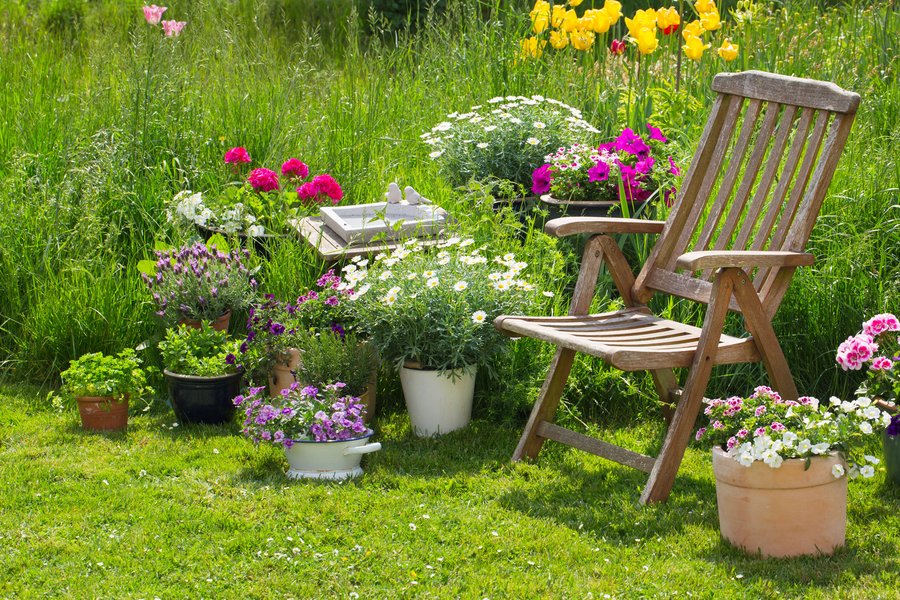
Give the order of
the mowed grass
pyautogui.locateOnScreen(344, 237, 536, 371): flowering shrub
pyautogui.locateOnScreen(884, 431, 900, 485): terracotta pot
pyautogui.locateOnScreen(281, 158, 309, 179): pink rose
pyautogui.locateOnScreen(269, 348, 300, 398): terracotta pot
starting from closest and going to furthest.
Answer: the mowed grass
pyautogui.locateOnScreen(884, 431, 900, 485): terracotta pot
pyautogui.locateOnScreen(344, 237, 536, 371): flowering shrub
pyautogui.locateOnScreen(269, 348, 300, 398): terracotta pot
pyautogui.locateOnScreen(281, 158, 309, 179): pink rose

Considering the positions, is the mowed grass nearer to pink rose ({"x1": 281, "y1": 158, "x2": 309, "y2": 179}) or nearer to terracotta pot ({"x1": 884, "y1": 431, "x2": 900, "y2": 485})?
terracotta pot ({"x1": 884, "y1": 431, "x2": 900, "y2": 485})

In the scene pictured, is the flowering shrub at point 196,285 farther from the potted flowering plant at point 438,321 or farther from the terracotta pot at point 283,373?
the potted flowering plant at point 438,321

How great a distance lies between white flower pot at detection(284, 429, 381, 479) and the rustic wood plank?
605mm

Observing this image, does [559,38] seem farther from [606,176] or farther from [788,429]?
[788,429]

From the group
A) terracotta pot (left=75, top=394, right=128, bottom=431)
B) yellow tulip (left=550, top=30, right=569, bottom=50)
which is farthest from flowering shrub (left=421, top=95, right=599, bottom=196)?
terracotta pot (left=75, top=394, right=128, bottom=431)

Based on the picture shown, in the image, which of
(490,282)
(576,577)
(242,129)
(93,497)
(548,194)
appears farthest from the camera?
(242,129)

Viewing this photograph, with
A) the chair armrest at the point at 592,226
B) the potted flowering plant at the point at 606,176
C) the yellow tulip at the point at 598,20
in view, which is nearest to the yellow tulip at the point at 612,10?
the yellow tulip at the point at 598,20

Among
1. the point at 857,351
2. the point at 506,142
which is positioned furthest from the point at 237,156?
the point at 857,351

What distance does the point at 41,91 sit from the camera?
21.9ft

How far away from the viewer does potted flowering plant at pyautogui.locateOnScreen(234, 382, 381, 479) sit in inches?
158

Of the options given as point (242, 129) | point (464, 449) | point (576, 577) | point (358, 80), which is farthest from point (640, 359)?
point (358, 80)

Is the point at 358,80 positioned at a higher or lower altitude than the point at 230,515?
higher

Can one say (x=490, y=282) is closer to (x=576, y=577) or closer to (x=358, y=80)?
(x=576, y=577)

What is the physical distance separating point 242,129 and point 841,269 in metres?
3.25
